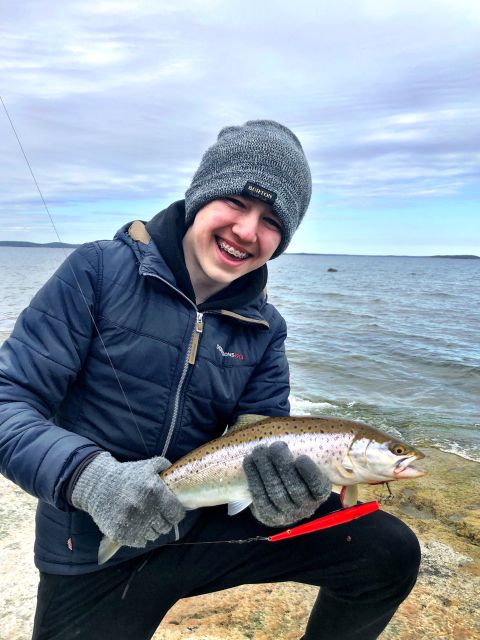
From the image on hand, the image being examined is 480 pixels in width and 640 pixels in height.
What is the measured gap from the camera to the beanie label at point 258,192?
302cm

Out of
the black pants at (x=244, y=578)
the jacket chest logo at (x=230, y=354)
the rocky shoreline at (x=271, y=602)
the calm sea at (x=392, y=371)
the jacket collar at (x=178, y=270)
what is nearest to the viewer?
the black pants at (x=244, y=578)

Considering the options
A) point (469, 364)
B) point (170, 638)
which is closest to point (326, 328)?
point (469, 364)

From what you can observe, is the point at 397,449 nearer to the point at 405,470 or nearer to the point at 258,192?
the point at 405,470

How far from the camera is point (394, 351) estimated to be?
1711 centimetres

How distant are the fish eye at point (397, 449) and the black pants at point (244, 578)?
1.19 feet

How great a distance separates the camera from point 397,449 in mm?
3016

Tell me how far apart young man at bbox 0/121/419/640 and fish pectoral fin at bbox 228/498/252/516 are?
7 centimetres

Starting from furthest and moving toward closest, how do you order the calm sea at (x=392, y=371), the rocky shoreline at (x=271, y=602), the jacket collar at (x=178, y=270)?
1. the calm sea at (x=392, y=371)
2. the rocky shoreline at (x=271, y=602)
3. the jacket collar at (x=178, y=270)

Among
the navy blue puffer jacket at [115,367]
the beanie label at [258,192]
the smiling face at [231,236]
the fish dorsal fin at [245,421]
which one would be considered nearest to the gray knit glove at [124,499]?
the navy blue puffer jacket at [115,367]

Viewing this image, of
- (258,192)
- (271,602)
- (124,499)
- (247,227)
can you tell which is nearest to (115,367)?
(124,499)

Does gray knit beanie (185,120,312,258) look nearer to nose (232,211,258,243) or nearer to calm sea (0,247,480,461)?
nose (232,211,258,243)

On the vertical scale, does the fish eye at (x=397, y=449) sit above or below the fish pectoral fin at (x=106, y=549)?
above

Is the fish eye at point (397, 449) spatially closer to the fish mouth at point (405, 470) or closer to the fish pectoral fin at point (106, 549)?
the fish mouth at point (405, 470)

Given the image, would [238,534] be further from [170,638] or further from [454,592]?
[454,592]
